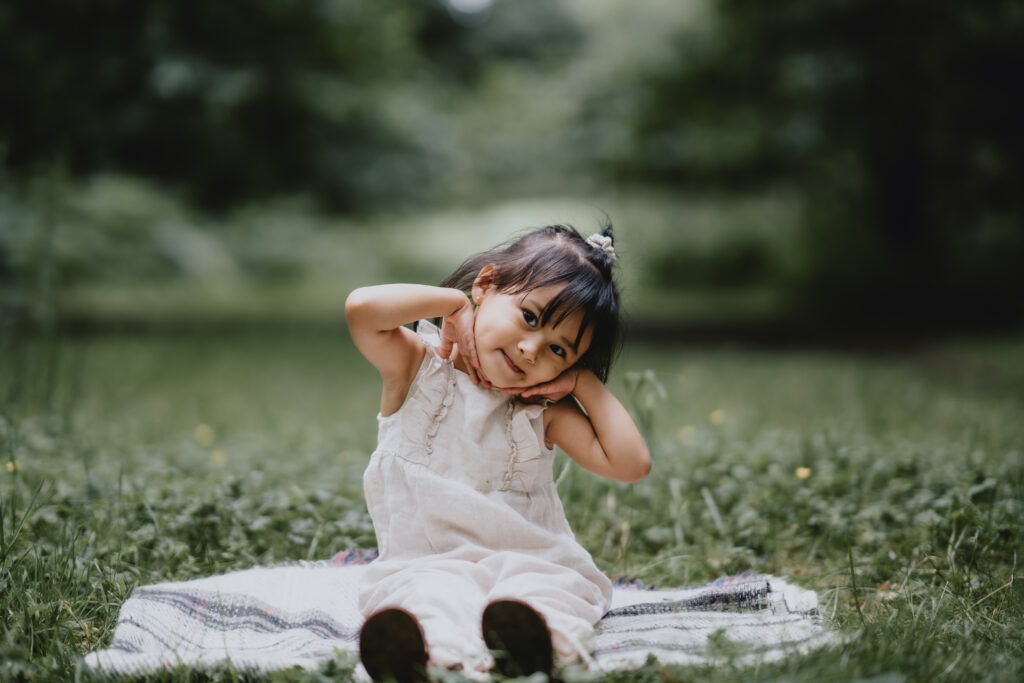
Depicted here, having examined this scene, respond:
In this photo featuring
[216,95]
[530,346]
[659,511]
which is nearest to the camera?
[530,346]

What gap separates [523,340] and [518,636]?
657 millimetres

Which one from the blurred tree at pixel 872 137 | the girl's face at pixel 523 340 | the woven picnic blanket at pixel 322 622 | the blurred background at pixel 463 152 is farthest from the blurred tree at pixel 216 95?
the girl's face at pixel 523 340

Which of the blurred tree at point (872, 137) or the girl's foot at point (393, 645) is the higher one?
the blurred tree at point (872, 137)

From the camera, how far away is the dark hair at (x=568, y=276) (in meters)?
1.96

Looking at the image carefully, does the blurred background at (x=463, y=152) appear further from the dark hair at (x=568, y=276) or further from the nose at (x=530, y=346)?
the nose at (x=530, y=346)

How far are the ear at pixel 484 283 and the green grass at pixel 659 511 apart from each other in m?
0.90

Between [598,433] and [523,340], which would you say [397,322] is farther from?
[598,433]

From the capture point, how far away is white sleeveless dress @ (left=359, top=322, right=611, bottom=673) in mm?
1965

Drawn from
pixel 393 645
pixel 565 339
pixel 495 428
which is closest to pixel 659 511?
pixel 495 428

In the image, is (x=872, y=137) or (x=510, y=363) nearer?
(x=510, y=363)

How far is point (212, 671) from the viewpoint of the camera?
179 cm

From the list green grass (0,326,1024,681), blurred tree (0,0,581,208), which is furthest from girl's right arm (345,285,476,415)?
blurred tree (0,0,581,208)

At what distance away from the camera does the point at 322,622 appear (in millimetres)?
2080

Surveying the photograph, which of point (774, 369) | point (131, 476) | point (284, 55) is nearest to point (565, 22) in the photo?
point (284, 55)
